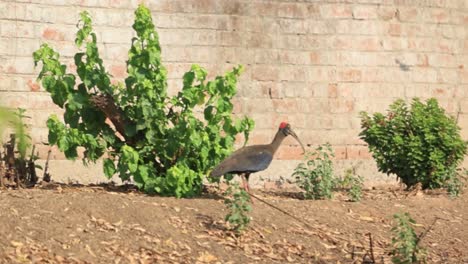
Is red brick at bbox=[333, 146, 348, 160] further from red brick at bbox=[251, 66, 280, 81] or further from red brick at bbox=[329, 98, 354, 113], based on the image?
red brick at bbox=[251, 66, 280, 81]

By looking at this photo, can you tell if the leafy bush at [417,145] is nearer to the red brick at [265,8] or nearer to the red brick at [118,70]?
the red brick at [265,8]

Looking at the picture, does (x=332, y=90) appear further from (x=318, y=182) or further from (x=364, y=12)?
(x=318, y=182)

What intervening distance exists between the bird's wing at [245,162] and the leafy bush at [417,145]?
99.5 inches

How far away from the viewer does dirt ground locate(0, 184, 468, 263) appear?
8859 mm

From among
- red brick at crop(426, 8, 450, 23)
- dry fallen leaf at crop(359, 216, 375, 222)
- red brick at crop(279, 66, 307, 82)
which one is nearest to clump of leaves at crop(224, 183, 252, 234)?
dry fallen leaf at crop(359, 216, 375, 222)

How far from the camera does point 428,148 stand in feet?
43.0

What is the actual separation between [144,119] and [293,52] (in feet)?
15.4

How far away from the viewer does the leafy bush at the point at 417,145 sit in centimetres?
1305

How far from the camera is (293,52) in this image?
1541 cm

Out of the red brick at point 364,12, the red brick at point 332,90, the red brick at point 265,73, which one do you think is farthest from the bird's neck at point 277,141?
the red brick at point 364,12

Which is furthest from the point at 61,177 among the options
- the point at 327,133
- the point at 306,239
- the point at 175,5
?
the point at 306,239

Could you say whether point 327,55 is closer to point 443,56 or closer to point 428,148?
point 443,56

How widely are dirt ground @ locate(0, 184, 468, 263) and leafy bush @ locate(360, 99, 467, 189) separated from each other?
1.32m

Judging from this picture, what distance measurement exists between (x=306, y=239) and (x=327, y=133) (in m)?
5.66
